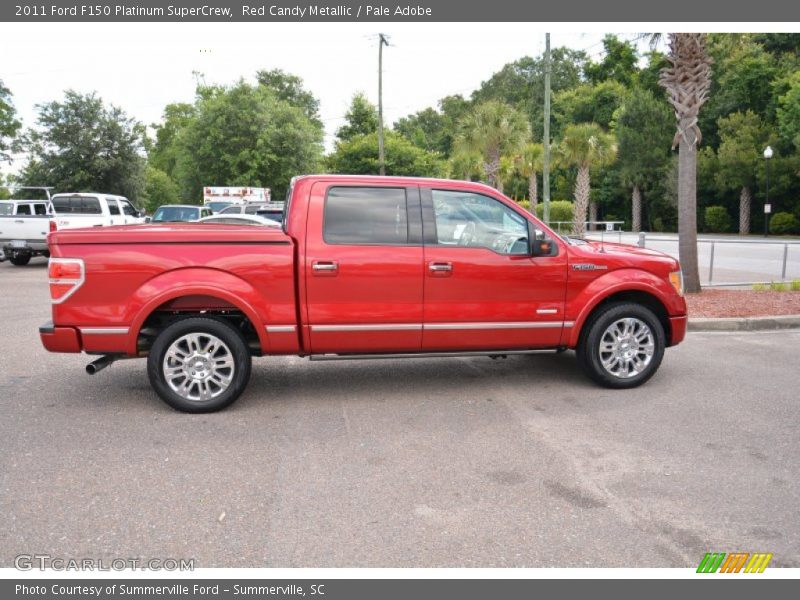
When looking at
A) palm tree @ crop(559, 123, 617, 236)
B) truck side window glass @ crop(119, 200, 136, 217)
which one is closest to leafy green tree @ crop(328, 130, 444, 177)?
palm tree @ crop(559, 123, 617, 236)

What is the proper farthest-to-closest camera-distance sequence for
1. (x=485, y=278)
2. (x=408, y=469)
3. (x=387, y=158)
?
(x=387, y=158)
(x=485, y=278)
(x=408, y=469)

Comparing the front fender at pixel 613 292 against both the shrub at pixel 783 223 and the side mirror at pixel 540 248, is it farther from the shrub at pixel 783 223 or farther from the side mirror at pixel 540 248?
the shrub at pixel 783 223

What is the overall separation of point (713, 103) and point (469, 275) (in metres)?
50.9

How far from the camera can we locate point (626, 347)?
247 inches

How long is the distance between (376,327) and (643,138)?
51109mm

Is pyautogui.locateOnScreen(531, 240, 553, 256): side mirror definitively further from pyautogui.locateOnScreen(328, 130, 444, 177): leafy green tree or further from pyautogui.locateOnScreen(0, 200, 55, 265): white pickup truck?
pyautogui.locateOnScreen(328, 130, 444, 177): leafy green tree

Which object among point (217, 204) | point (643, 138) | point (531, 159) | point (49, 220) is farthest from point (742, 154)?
point (49, 220)

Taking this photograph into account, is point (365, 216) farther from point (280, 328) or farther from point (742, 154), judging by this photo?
point (742, 154)

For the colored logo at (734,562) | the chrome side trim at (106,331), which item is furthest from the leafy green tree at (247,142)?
the colored logo at (734,562)

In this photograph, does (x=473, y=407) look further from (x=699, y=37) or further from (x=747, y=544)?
(x=699, y=37)

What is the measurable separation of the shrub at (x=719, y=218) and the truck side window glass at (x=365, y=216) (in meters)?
47.5

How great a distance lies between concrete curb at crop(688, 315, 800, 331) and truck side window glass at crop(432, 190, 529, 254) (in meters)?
4.65

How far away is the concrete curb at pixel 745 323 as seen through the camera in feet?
31.0

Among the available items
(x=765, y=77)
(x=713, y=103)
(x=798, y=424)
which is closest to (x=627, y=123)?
(x=713, y=103)
